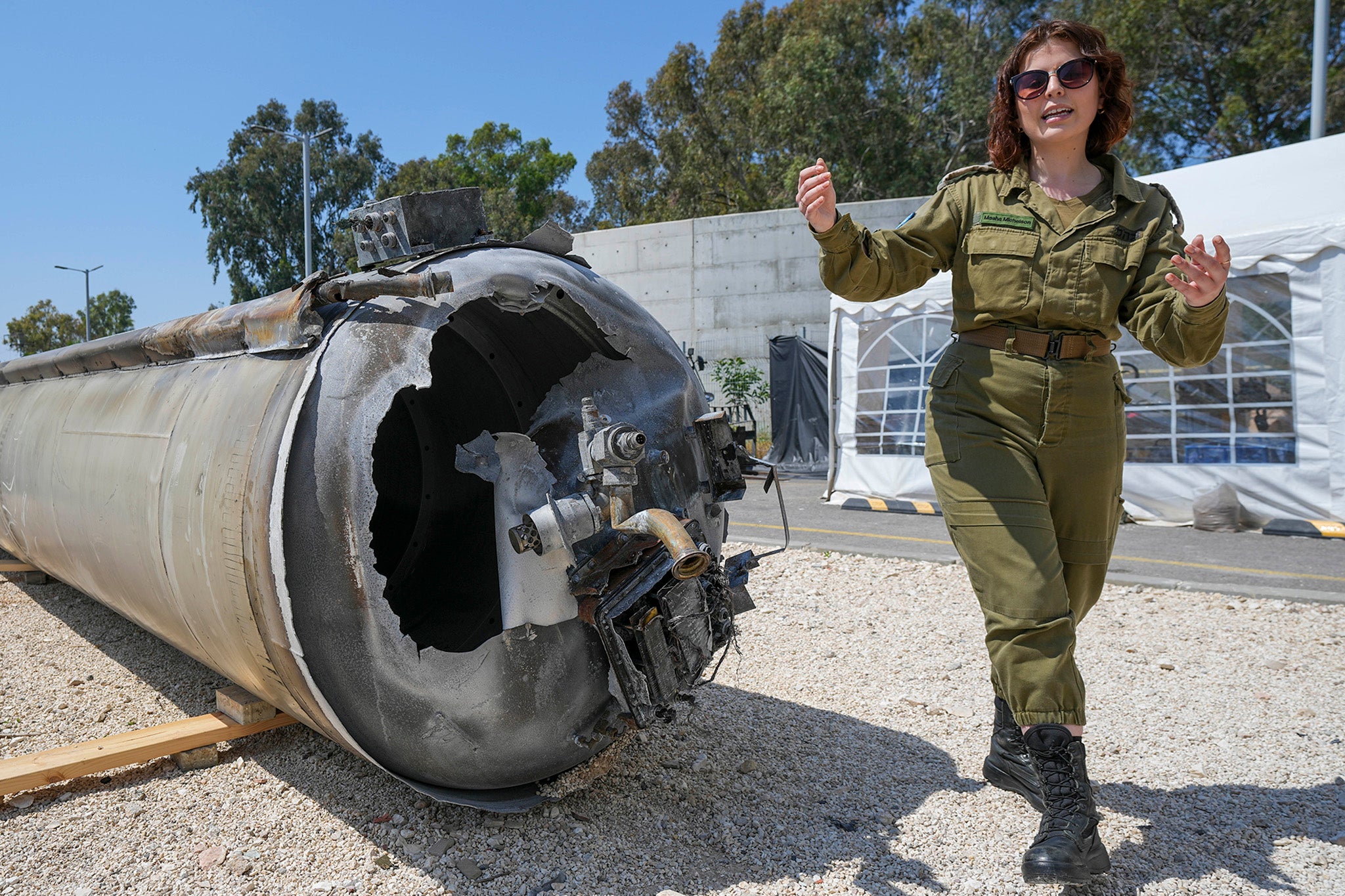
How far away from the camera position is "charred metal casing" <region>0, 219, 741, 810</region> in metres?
2.12

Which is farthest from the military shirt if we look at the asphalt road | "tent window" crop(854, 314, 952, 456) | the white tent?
"tent window" crop(854, 314, 952, 456)

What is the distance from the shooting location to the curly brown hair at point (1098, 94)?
247cm

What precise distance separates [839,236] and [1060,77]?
74cm

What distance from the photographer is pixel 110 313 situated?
149 ft

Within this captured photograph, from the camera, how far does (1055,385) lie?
7.73 ft

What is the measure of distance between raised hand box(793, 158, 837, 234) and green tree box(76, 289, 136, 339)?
4829 cm

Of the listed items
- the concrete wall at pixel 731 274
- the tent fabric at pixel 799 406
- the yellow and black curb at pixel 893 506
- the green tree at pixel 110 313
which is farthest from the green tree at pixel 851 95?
the green tree at pixel 110 313

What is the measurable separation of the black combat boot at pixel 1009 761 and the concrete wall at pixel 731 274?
1327 centimetres

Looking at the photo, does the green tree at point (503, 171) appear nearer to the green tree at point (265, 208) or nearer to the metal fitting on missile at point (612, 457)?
the green tree at point (265, 208)

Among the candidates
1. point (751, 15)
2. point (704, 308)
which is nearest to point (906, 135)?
point (751, 15)

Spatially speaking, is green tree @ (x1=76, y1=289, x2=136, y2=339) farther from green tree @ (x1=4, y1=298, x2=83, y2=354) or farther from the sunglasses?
the sunglasses

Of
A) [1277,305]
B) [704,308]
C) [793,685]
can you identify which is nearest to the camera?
[793,685]

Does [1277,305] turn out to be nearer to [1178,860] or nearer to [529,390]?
[1178,860]

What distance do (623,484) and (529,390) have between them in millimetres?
828
